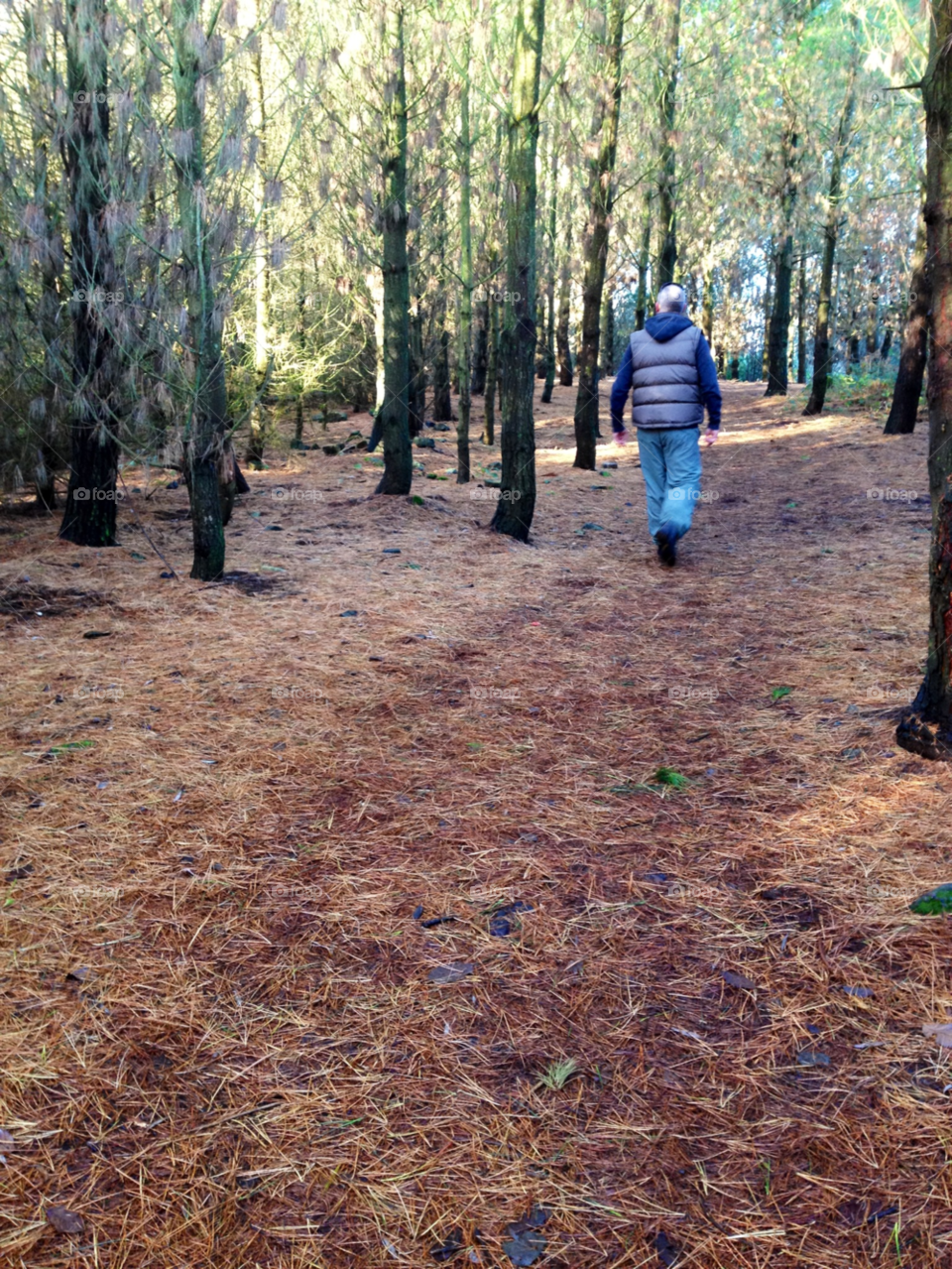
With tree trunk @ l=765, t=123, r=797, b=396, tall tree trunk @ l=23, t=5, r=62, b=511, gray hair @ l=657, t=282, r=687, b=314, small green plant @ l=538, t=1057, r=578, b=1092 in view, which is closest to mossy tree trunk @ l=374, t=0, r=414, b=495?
tall tree trunk @ l=23, t=5, r=62, b=511

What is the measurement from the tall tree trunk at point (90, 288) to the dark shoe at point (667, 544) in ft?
15.3

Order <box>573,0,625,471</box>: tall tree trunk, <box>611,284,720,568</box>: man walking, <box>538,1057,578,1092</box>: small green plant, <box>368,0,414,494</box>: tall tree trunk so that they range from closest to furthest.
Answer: <box>538,1057,578,1092</box>: small green plant, <box>611,284,720,568</box>: man walking, <box>368,0,414,494</box>: tall tree trunk, <box>573,0,625,471</box>: tall tree trunk

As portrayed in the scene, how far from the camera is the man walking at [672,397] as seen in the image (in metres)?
7.54

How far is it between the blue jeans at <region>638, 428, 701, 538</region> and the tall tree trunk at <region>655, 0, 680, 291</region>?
7427 millimetres

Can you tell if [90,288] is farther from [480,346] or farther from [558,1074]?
[480,346]

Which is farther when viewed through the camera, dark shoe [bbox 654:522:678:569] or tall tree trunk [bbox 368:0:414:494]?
tall tree trunk [bbox 368:0:414:494]

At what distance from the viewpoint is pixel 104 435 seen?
7.55 meters

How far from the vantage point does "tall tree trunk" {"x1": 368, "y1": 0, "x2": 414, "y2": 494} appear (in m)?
10.4

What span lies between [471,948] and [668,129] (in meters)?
14.6

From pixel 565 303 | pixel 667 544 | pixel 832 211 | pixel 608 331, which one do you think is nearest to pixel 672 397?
pixel 667 544

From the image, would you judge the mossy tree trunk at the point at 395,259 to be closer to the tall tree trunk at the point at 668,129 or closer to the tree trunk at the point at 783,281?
the tall tree trunk at the point at 668,129

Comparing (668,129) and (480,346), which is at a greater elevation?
(668,129)

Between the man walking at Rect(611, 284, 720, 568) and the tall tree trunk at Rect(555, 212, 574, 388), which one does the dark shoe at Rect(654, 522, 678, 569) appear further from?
the tall tree trunk at Rect(555, 212, 574, 388)

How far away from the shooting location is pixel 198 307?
6.87m
